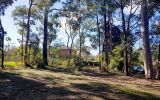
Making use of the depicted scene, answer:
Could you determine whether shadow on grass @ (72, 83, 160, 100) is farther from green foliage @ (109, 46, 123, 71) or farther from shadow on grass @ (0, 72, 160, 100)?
green foliage @ (109, 46, 123, 71)

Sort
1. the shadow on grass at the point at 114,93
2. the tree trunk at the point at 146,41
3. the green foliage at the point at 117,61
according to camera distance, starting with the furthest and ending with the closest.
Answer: the green foliage at the point at 117,61
the tree trunk at the point at 146,41
the shadow on grass at the point at 114,93

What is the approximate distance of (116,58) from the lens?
118 ft

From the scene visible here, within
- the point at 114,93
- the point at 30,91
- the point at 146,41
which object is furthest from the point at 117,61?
the point at 30,91

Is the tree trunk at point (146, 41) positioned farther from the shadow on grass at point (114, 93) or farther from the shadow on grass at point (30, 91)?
the shadow on grass at point (30, 91)

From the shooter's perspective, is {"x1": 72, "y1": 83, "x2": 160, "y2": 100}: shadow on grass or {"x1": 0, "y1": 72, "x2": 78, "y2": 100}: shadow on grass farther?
{"x1": 72, "y1": 83, "x2": 160, "y2": 100}: shadow on grass

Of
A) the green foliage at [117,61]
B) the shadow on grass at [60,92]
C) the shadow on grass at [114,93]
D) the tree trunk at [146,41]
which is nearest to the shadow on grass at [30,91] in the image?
the shadow on grass at [60,92]

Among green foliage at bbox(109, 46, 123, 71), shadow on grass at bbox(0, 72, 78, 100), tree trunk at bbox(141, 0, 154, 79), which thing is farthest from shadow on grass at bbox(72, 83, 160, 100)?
green foliage at bbox(109, 46, 123, 71)

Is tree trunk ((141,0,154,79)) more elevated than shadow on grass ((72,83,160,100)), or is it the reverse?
tree trunk ((141,0,154,79))

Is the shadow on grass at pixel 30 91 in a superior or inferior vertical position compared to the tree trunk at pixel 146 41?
inferior

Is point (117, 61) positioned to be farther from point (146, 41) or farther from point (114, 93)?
point (114, 93)

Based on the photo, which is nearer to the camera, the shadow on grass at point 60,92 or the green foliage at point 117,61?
the shadow on grass at point 60,92

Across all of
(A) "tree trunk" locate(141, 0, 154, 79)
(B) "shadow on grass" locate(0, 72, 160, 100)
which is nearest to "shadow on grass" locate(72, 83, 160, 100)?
(B) "shadow on grass" locate(0, 72, 160, 100)

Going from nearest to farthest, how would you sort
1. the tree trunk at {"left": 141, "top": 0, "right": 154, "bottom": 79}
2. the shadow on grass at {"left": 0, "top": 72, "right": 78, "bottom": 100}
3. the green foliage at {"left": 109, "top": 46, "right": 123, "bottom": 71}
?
the shadow on grass at {"left": 0, "top": 72, "right": 78, "bottom": 100} < the tree trunk at {"left": 141, "top": 0, "right": 154, "bottom": 79} < the green foliage at {"left": 109, "top": 46, "right": 123, "bottom": 71}

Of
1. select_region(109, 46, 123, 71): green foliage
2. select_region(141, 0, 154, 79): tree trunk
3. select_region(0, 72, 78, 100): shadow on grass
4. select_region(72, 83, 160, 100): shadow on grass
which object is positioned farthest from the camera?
select_region(109, 46, 123, 71): green foliage
